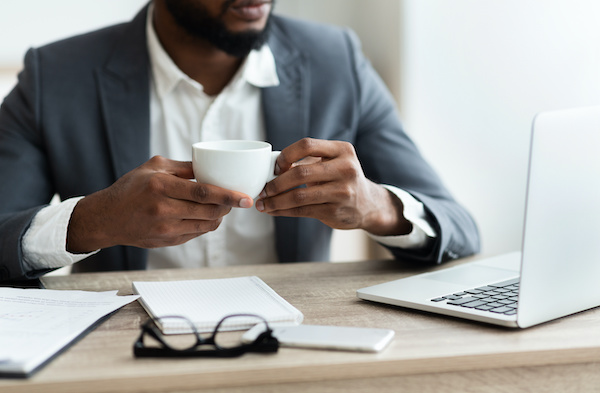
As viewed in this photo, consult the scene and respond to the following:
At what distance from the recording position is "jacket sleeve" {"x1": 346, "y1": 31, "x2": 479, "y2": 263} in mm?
1204

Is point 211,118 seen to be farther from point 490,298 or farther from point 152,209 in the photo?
point 490,298

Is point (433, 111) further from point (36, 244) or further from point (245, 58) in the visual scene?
point (36, 244)

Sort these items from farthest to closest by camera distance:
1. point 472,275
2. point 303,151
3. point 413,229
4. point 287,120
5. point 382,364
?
point 287,120 → point 413,229 → point 472,275 → point 303,151 → point 382,364

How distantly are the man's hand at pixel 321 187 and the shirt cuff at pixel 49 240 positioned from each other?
0.36m

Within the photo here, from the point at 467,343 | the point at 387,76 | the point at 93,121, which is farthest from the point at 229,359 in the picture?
the point at 387,76

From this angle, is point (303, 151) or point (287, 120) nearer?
point (303, 151)

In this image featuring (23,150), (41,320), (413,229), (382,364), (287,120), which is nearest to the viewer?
(382,364)

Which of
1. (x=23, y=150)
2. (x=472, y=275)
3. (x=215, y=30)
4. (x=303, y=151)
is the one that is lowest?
(x=472, y=275)

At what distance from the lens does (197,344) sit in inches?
27.7

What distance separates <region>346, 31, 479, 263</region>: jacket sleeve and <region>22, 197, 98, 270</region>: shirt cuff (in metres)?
0.59

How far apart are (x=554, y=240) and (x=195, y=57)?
108cm

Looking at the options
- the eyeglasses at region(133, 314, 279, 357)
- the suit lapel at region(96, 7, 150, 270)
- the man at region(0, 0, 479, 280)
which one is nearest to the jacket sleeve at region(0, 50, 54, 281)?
the man at region(0, 0, 479, 280)

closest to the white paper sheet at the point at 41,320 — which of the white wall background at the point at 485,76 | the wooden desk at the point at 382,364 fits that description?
the wooden desk at the point at 382,364

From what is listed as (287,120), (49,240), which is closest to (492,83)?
(287,120)
